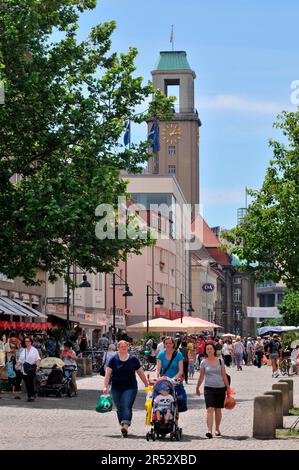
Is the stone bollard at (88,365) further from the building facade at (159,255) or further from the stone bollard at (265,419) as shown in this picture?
the building facade at (159,255)

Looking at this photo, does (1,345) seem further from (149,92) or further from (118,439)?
(118,439)

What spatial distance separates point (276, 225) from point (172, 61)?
457 ft

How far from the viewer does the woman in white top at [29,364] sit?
30592 millimetres

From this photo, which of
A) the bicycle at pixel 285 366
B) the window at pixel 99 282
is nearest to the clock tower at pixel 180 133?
the window at pixel 99 282

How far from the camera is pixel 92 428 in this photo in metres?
21.9

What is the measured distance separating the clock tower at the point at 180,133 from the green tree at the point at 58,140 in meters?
116

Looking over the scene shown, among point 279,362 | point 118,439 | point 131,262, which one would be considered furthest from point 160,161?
point 118,439

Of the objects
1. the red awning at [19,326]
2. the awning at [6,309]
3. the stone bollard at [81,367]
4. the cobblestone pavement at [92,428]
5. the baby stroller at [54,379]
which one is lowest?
the cobblestone pavement at [92,428]

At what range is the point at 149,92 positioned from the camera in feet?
127

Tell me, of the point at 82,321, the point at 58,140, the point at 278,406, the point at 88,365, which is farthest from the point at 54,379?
the point at 82,321

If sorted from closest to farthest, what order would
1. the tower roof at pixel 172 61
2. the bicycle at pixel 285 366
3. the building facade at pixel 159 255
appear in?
the bicycle at pixel 285 366, the building facade at pixel 159 255, the tower roof at pixel 172 61

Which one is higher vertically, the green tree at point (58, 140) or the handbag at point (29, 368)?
the green tree at point (58, 140)

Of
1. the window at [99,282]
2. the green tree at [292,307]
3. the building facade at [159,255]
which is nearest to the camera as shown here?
the window at [99,282]

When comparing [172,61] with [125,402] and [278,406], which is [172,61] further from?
[125,402]
